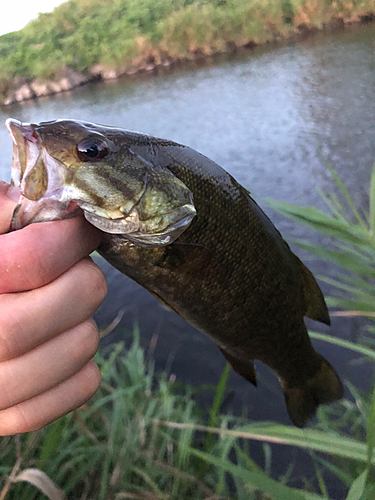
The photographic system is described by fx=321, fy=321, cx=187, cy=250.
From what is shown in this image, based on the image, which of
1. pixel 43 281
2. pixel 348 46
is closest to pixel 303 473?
pixel 43 281

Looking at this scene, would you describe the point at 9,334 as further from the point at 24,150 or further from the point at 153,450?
the point at 153,450

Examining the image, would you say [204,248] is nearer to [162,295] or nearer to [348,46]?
[162,295]

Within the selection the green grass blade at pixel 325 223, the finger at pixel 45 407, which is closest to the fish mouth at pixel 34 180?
the finger at pixel 45 407

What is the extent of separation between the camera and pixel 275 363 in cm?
140

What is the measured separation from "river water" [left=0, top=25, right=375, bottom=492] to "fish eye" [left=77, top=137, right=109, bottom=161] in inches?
53.4

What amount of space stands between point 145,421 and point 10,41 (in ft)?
71.0

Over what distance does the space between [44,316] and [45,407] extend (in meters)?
0.24

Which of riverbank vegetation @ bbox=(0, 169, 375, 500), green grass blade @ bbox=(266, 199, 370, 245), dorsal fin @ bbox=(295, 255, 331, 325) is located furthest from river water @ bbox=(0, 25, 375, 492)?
dorsal fin @ bbox=(295, 255, 331, 325)

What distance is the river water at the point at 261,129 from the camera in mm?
3053

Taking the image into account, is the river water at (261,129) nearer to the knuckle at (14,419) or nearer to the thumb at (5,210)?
the thumb at (5,210)

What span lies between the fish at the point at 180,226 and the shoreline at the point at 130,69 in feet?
48.4

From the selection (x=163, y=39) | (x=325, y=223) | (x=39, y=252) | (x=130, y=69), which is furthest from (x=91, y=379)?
(x=130, y=69)

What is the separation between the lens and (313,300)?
134cm

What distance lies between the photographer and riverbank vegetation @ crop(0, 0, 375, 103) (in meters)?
12.8
